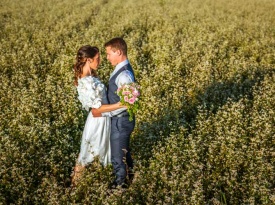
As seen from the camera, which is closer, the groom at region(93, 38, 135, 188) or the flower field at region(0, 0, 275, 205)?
the groom at region(93, 38, 135, 188)

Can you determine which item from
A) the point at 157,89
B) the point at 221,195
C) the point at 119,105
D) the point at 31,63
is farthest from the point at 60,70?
the point at 221,195

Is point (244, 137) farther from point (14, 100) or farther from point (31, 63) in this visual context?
point (31, 63)

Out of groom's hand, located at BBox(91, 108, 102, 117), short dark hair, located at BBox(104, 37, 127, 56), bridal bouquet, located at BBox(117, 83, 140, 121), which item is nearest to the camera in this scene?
bridal bouquet, located at BBox(117, 83, 140, 121)

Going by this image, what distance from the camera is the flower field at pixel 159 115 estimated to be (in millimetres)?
4332

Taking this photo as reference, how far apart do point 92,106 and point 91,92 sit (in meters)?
0.20

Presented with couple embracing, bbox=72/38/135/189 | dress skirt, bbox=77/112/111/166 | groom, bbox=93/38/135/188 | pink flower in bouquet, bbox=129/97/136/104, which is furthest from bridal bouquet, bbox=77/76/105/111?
pink flower in bouquet, bbox=129/97/136/104

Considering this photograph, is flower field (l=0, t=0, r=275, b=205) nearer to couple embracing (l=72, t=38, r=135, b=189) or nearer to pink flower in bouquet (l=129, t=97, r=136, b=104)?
couple embracing (l=72, t=38, r=135, b=189)

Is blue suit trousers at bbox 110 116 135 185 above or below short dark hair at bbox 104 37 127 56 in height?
below

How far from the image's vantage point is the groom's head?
13.6ft

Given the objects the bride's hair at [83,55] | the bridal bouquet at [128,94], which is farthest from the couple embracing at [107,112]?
the bridal bouquet at [128,94]

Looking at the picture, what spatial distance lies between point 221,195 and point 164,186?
875mm

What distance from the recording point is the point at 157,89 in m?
7.73

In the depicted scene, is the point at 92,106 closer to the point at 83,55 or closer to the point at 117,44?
the point at 83,55

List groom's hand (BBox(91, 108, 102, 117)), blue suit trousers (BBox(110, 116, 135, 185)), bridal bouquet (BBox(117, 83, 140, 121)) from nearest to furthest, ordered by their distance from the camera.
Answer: bridal bouquet (BBox(117, 83, 140, 121)) < groom's hand (BBox(91, 108, 102, 117)) < blue suit trousers (BBox(110, 116, 135, 185))
